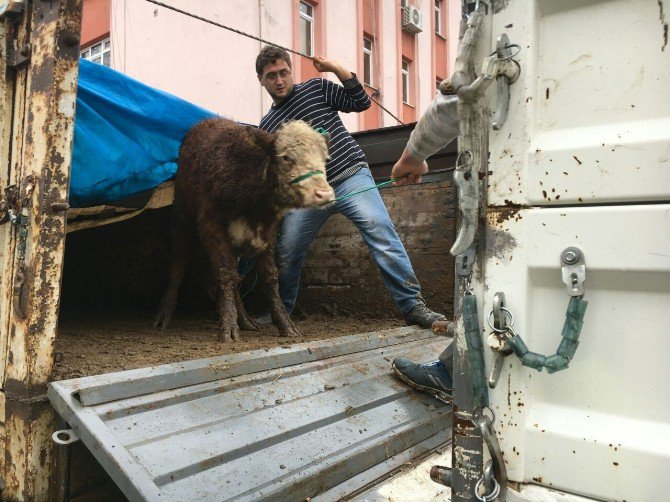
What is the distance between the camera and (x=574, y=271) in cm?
129

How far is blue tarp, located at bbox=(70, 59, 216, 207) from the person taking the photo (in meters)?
3.49

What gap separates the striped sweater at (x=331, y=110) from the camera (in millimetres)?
4422

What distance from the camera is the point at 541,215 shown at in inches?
53.1

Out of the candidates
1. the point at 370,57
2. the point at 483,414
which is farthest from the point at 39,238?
the point at 370,57

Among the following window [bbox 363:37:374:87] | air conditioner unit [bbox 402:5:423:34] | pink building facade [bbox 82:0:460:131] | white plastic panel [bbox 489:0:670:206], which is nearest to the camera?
white plastic panel [bbox 489:0:670:206]

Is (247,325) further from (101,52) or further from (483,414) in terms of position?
(101,52)

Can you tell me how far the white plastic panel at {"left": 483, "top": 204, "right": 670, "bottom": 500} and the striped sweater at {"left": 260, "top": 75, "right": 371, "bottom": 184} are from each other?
3126 mm

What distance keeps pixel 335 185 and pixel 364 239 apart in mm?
469

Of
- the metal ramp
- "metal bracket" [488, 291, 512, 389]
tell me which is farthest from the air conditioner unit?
"metal bracket" [488, 291, 512, 389]

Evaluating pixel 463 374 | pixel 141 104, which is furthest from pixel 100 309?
pixel 463 374

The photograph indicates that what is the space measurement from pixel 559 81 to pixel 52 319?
6.68 feet

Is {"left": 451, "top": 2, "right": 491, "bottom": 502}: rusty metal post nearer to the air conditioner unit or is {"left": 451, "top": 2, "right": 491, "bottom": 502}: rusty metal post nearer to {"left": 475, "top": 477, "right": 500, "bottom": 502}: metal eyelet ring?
{"left": 475, "top": 477, "right": 500, "bottom": 502}: metal eyelet ring

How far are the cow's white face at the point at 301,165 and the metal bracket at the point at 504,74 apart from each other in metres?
2.38

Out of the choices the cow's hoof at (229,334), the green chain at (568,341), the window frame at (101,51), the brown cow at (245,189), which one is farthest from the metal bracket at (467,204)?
the window frame at (101,51)
